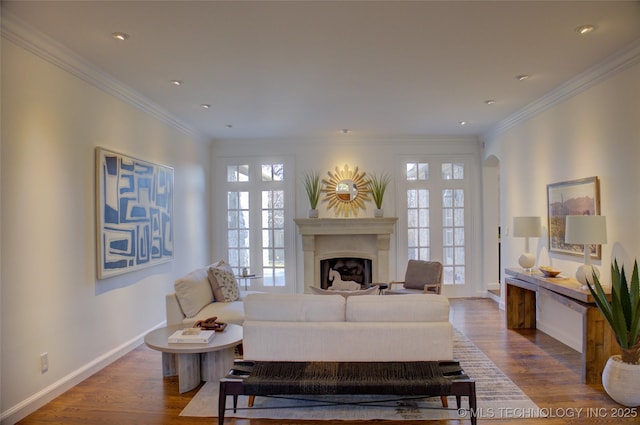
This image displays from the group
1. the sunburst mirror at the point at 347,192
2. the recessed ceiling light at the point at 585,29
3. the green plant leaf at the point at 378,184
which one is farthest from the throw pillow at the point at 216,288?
the recessed ceiling light at the point at 585,29

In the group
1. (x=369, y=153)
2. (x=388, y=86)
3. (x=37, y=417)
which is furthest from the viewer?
(x=369, y=153)

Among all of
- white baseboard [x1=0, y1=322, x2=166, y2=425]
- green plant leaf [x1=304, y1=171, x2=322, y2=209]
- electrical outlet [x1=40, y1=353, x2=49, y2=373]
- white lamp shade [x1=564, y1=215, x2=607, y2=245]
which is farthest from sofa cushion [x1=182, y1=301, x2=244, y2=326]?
white lamp shade [x1=564, y1=215, x2=607, y2=245]

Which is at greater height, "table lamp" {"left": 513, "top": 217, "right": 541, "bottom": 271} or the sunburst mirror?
the sunburst mirror

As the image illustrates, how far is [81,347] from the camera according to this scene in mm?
3396

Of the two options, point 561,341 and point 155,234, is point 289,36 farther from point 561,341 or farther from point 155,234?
point 561,341

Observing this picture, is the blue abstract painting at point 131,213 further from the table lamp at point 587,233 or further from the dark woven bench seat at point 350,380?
the table lamp at point 587,233

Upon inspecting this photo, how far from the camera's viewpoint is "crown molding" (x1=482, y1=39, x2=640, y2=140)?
325 cm

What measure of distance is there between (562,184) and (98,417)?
15.5 ft

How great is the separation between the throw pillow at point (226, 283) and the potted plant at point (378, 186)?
283cm

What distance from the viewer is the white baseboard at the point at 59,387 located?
2.70 metres

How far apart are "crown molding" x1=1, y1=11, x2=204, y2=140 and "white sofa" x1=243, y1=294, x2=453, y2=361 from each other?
7.93ft

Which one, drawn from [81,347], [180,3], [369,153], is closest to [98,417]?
[81,347]

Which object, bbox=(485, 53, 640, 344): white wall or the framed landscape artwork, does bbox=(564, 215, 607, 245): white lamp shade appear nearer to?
bbox=(485, 53, 640, 344): white wall

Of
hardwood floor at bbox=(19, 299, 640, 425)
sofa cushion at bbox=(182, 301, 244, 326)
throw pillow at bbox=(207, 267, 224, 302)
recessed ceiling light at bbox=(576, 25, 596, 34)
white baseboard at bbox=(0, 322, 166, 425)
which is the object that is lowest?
hardwood floor at bbox=(19, 299, 640, 425)
